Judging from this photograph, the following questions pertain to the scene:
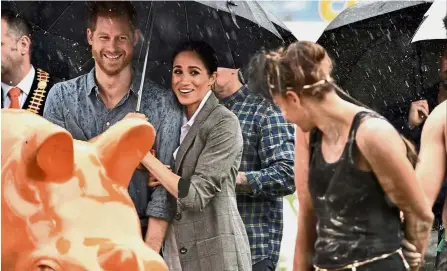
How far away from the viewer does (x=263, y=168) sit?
8.84m

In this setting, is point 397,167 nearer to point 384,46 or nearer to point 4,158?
point 4,158

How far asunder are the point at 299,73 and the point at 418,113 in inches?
115

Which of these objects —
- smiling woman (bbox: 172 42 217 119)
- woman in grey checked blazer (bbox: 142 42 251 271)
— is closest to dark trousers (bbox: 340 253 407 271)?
woman in grey checked blazer (bbox: 142 42 251 271)

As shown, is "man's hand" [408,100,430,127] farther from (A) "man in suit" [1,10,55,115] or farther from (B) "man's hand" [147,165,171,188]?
(A) "man in suit" [1,10,55,115]

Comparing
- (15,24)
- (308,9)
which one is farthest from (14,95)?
(308,9)

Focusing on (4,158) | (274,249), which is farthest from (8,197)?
(274,249)

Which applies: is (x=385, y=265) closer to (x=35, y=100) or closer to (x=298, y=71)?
(x=298, y=71)

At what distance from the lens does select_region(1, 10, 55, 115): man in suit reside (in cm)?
835

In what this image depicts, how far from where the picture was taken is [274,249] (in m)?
8.91

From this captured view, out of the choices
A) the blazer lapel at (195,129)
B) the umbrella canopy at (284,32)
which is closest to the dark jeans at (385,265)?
the blazer lapel at (195,129)

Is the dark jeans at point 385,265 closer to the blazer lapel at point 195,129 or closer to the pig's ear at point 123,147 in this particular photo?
the pig's ear at point 123,147

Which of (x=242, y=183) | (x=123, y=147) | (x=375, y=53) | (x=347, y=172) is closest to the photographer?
(x=347, y=172)

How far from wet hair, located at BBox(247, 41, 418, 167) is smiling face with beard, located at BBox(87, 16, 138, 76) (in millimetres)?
2058

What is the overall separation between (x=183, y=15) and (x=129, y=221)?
2257 millimetres
